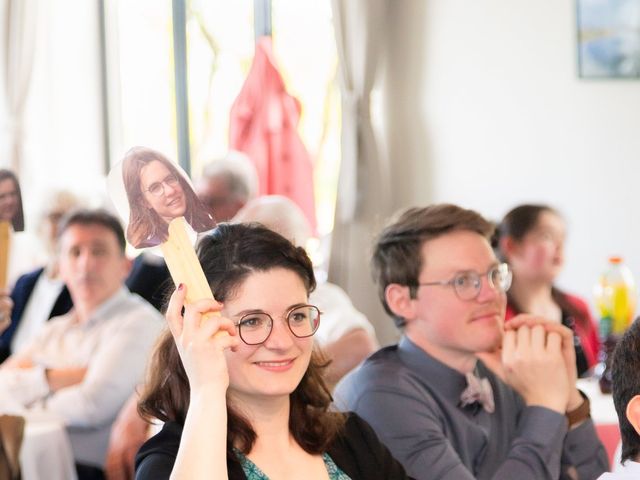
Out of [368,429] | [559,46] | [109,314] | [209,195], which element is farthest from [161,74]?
[368,429]

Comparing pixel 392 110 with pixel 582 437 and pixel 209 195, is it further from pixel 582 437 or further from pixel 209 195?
pixel 582 437

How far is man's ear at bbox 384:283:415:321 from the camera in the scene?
267 centimetres

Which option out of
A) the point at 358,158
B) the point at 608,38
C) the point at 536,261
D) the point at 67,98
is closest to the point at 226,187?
the point at 358,158

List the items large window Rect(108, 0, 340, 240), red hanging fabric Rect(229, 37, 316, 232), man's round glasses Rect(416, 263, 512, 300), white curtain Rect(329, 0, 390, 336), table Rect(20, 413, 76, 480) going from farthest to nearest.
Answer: large window Rect(108, 0, 340, 240) → red hanging fabric Rect(229, 37, 316, 232) → white curtain Rect(329, 0, 390, 336) → table Rect(20, 413, 76, 480) → man's round glasses Rect(416, 263, 512, 300)

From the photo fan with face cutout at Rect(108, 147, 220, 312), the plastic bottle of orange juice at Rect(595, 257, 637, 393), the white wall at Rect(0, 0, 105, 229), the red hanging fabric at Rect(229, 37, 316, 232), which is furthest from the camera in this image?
the white wall at Rect(0, 0, 105, 229)

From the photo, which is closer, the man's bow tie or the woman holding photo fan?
the woman holding photo fan

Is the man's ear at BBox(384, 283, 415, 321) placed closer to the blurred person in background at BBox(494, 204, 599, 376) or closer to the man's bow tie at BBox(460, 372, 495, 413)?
the man's bow tie at BBox(460, 372, 495, 413)

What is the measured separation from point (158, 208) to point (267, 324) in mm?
306

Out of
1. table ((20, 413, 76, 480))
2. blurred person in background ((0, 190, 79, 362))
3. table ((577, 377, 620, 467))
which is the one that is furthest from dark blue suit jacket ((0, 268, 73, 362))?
table ((577, 377, 620, 467))

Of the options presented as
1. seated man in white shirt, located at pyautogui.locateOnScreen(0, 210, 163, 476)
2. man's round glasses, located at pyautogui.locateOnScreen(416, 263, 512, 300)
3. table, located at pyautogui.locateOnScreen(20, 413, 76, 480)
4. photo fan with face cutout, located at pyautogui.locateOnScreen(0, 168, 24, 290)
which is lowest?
table, located at pyautogui.locateOnScreen(20, 413, 76, 480)

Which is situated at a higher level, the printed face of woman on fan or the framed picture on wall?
the framed picture on wall

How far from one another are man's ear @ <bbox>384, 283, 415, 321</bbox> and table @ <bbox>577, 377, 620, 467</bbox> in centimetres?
66

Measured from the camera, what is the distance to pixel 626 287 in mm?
4422

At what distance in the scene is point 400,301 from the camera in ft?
8.81
